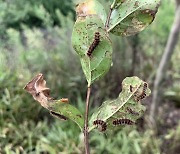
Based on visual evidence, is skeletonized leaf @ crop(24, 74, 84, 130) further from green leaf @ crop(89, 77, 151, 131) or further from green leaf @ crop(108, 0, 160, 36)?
green leaf @ crop(108, 0, 160, 36)

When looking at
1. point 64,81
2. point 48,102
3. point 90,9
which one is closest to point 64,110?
point 48,102

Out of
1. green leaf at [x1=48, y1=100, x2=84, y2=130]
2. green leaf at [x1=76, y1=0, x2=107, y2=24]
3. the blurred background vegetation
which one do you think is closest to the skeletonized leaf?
green leaf at [x1=48, y1=100, x2=84, y2=130]

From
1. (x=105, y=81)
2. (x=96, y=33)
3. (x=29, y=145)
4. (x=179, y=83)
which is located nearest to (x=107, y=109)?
(x=96, y=33)

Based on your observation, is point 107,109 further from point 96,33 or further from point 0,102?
point 0,102

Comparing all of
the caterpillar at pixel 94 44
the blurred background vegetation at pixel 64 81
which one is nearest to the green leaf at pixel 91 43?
the caterpillar at pixel 94 44

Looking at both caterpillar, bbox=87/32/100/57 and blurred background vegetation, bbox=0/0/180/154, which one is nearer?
caterpillar, bbox=87/32/100/57

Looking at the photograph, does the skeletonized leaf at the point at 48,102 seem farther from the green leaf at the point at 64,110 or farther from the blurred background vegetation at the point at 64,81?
the blurred background vegetation at the point at 64,81
